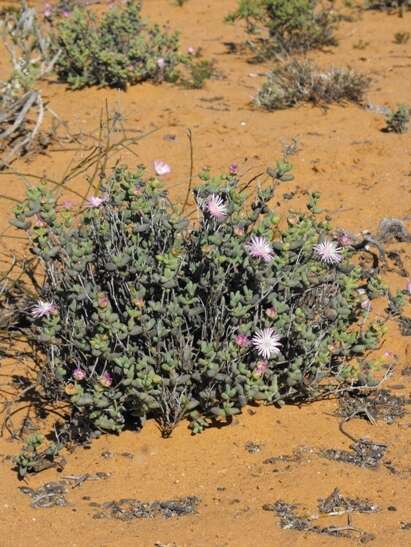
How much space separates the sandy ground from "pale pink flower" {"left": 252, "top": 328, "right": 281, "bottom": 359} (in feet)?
1.22

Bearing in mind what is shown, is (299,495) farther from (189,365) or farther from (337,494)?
(189,365)

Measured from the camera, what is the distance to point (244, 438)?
341cm

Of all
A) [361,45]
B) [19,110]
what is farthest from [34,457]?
[361,45]

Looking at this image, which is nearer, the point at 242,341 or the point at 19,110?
the point at 242,341

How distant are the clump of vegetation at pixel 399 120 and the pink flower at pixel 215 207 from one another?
331cm

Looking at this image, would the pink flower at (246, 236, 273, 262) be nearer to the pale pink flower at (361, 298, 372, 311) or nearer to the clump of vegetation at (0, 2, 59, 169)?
the pale pink flower at (361, 298, 372, 311)

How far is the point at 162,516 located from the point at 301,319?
0.87 metres

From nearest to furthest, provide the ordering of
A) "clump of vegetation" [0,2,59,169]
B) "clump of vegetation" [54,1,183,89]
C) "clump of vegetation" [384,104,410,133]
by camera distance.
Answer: "clump of vegetation" [0,2,59,169] < "clump of vegetation" [384,104,410,133] < "clump of vegetation" [54,1,183,89]

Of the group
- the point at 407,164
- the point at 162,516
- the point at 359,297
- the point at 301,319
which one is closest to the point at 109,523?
the point at 162,516

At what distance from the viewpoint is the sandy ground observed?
2.97m

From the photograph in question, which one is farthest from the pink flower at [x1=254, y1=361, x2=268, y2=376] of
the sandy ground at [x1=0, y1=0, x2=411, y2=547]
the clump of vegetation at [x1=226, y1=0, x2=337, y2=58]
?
the clump of vegetation at [x1=226, y1=0, x2=337, y2=58]

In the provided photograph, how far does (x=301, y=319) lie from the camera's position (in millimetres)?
3393

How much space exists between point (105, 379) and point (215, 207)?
701 mm

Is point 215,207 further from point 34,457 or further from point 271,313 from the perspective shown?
point 34,457
